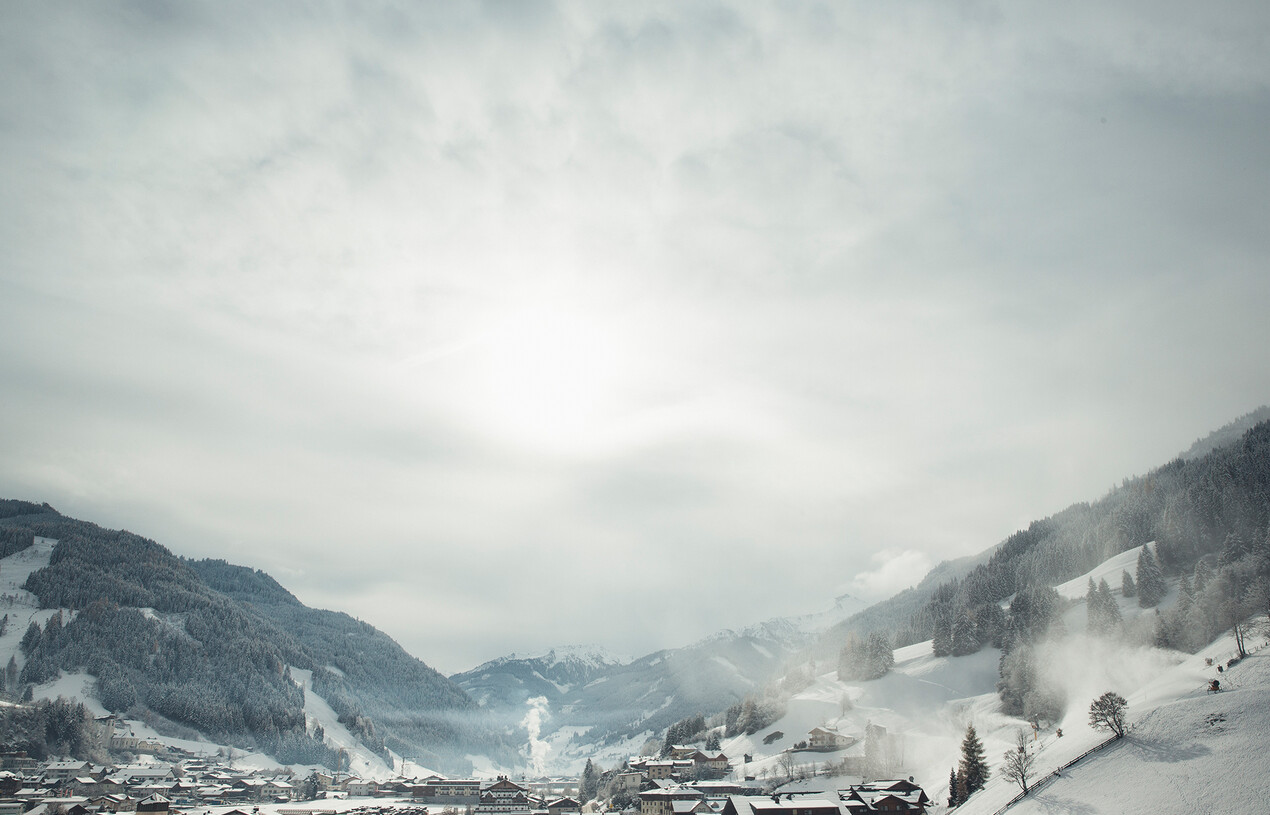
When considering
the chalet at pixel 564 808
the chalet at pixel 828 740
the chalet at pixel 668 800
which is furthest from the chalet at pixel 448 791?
the chalet at pixel 828 740

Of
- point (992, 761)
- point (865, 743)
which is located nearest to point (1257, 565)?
point (992, 761)

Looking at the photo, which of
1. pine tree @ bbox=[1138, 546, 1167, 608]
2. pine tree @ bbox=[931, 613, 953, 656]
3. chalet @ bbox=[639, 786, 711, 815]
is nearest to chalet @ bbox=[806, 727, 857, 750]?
chalet @ bbox=[639, 786, 711, 815]

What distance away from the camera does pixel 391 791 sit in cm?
15688

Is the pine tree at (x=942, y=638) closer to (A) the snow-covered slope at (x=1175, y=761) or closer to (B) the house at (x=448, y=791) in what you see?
(A) the snow-covered slope at (x=1175, y=761)

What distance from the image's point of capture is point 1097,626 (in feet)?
381

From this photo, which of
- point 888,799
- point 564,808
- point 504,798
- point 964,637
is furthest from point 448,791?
point 964,637

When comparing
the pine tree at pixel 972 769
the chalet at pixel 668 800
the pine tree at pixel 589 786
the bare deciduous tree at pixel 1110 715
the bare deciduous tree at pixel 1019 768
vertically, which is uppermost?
the bare deciduous tree at pixel 1110 715

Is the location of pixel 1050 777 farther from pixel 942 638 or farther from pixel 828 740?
pixel 942 638

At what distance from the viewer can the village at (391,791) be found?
9212cm

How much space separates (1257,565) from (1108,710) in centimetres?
5491

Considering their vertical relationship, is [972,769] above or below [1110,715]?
below

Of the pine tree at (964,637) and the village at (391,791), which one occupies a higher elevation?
the pine tree at (964,637)

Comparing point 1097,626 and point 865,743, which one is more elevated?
point 1097,626

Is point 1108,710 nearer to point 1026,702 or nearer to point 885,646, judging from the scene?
point 1026,702
